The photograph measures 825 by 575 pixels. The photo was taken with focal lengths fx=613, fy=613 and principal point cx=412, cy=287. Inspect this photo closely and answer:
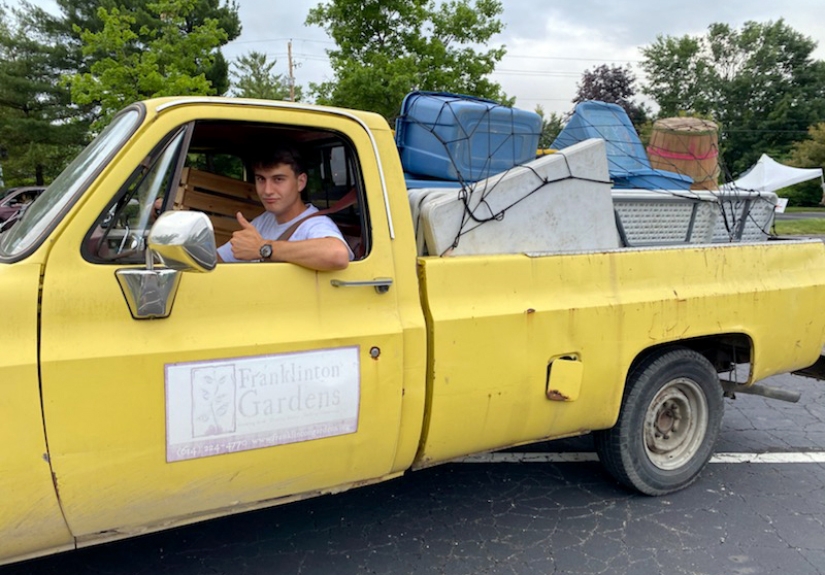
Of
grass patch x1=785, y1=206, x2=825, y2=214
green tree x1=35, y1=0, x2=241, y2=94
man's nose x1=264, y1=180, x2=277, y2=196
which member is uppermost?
green tree x1=35, y1=0, x2=241, y2=94

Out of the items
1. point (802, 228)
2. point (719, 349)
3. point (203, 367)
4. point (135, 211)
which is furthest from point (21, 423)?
point (802, 228)

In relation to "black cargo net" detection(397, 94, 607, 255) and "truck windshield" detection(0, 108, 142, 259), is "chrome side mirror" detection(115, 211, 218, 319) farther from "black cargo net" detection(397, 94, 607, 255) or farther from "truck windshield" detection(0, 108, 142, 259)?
"black cargo net" detection(397, 94, 607, 255)

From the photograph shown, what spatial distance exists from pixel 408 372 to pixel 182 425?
0.91 metres

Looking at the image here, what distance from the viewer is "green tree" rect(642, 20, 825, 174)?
153ft

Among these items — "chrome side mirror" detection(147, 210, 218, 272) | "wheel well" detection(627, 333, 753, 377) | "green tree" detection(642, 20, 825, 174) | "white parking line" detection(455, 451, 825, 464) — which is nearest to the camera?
"chrome side mirror" detection(147, 210, 218, 272)

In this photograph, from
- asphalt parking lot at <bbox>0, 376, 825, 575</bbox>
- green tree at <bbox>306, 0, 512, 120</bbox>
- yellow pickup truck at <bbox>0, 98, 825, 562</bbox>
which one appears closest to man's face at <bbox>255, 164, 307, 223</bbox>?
yellow pickup truck at <bbox>0, 98, 825, 562</bbox>

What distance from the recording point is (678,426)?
3715 mm

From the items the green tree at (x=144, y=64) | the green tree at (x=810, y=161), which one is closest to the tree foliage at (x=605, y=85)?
the green tree at (x=810, y=161)

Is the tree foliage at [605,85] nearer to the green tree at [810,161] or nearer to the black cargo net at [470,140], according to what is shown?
the green tree at [810,161]

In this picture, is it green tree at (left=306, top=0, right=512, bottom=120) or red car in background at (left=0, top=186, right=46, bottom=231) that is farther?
red car in background at (left=0, top=186, right=46, bottom=231)

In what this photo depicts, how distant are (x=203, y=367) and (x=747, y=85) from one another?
193ft

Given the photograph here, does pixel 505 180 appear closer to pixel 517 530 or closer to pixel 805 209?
pixel 517 530

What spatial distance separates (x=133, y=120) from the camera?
229cm

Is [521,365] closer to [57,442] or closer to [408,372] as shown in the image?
[408,372]
